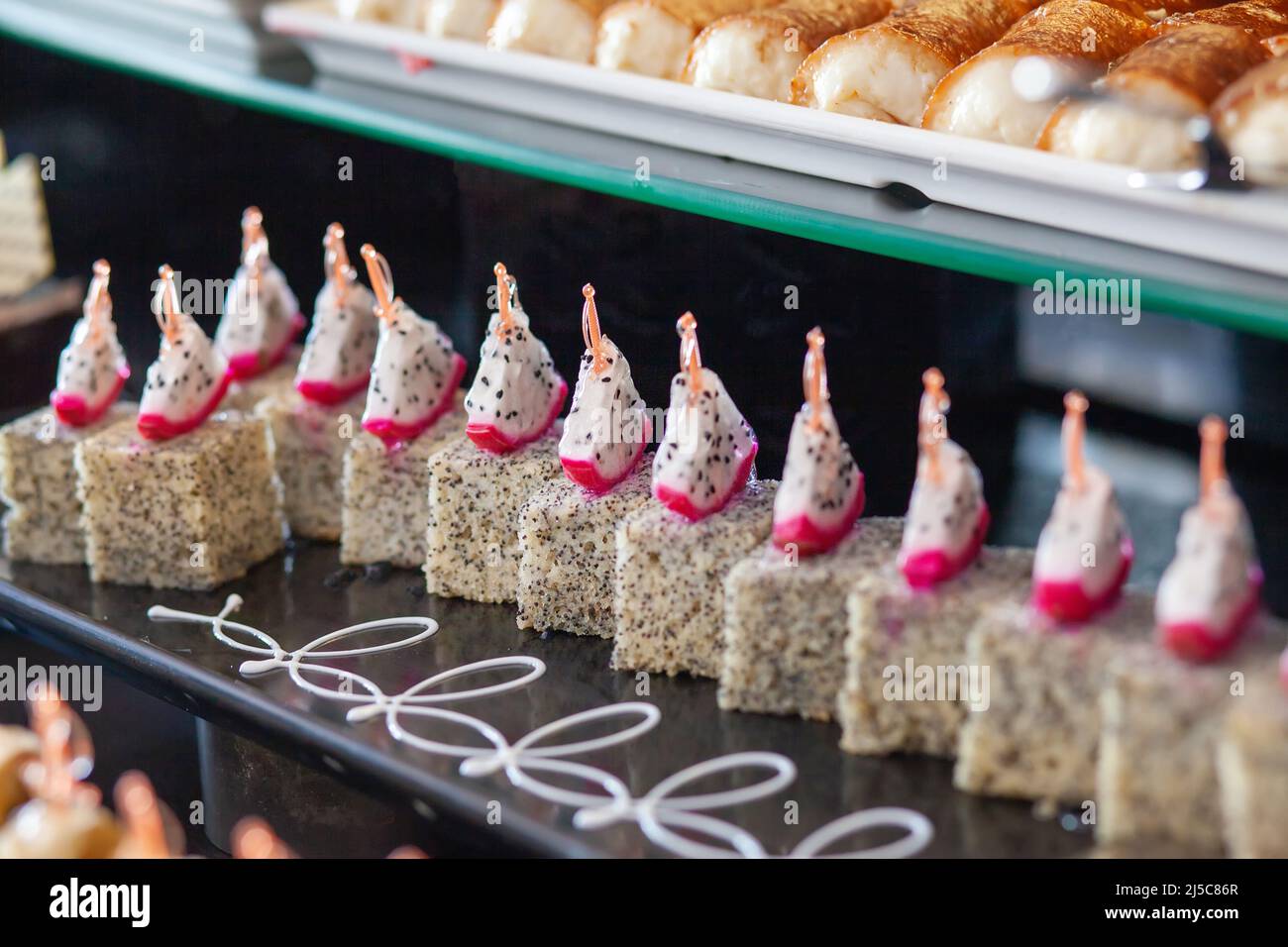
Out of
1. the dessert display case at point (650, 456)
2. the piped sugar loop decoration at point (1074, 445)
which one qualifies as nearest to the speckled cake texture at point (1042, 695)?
the dessert display case at point (650, 456)

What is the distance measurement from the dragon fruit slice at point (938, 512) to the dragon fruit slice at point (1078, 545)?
0.32ft

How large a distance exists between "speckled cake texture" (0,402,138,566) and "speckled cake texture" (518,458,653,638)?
0.69m

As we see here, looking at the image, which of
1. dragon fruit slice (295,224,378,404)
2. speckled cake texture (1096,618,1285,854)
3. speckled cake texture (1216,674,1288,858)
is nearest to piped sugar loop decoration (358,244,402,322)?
dragon fruit slice (295,224,378,404)

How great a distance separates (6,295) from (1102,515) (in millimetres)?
2139

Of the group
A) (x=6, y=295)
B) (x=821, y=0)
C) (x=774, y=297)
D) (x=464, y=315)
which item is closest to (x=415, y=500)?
(x=464, y=315)

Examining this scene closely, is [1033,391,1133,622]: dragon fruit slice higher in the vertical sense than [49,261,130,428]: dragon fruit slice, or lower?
lower

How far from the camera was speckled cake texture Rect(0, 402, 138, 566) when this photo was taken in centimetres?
215

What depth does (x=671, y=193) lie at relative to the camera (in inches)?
68.2

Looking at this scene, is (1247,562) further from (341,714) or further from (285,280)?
(285,280)

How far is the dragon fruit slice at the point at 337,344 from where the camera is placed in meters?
2.13

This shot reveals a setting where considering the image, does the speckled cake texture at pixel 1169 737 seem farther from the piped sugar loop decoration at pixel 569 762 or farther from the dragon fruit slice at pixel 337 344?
the dragon fruit slice at pixel 337 344

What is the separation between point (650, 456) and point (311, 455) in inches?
21.2

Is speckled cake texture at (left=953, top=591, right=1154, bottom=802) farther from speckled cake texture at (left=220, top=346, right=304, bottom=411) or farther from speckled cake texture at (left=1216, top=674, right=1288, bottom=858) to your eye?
speckled cake texture at (left=220, top=346, right=304, bottom=411)
